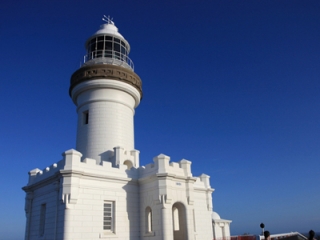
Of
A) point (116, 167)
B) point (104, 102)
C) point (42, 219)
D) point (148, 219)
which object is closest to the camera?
point (42, 219)

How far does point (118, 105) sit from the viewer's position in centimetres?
2186

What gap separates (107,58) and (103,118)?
16.2 feet

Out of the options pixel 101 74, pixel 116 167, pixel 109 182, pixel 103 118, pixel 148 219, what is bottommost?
pixel 148 219

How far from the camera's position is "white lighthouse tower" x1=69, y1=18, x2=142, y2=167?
2080 centimetres

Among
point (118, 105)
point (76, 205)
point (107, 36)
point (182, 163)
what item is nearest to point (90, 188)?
point (76, 205)

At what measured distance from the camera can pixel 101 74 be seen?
69.8 feet

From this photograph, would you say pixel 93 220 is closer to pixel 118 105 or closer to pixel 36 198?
pixel 36 198

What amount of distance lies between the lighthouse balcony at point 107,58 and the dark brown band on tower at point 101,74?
38.6 inches

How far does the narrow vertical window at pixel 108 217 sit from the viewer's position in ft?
53.9

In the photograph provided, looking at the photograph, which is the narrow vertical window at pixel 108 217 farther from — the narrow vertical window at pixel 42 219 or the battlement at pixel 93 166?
the narrow vertical window at pixel 42 219

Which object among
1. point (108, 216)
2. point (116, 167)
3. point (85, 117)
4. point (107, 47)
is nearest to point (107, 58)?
point (107, 47)

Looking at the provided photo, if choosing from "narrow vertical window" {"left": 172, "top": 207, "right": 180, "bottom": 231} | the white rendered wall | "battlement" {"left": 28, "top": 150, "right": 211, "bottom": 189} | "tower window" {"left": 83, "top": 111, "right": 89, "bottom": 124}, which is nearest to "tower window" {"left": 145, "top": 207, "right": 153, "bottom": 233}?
"battlement" {"left": 28, "top": 150, "right": 211, "bottom": 189}

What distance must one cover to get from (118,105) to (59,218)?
9.47m

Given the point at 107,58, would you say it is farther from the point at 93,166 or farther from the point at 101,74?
the point at 93,166
